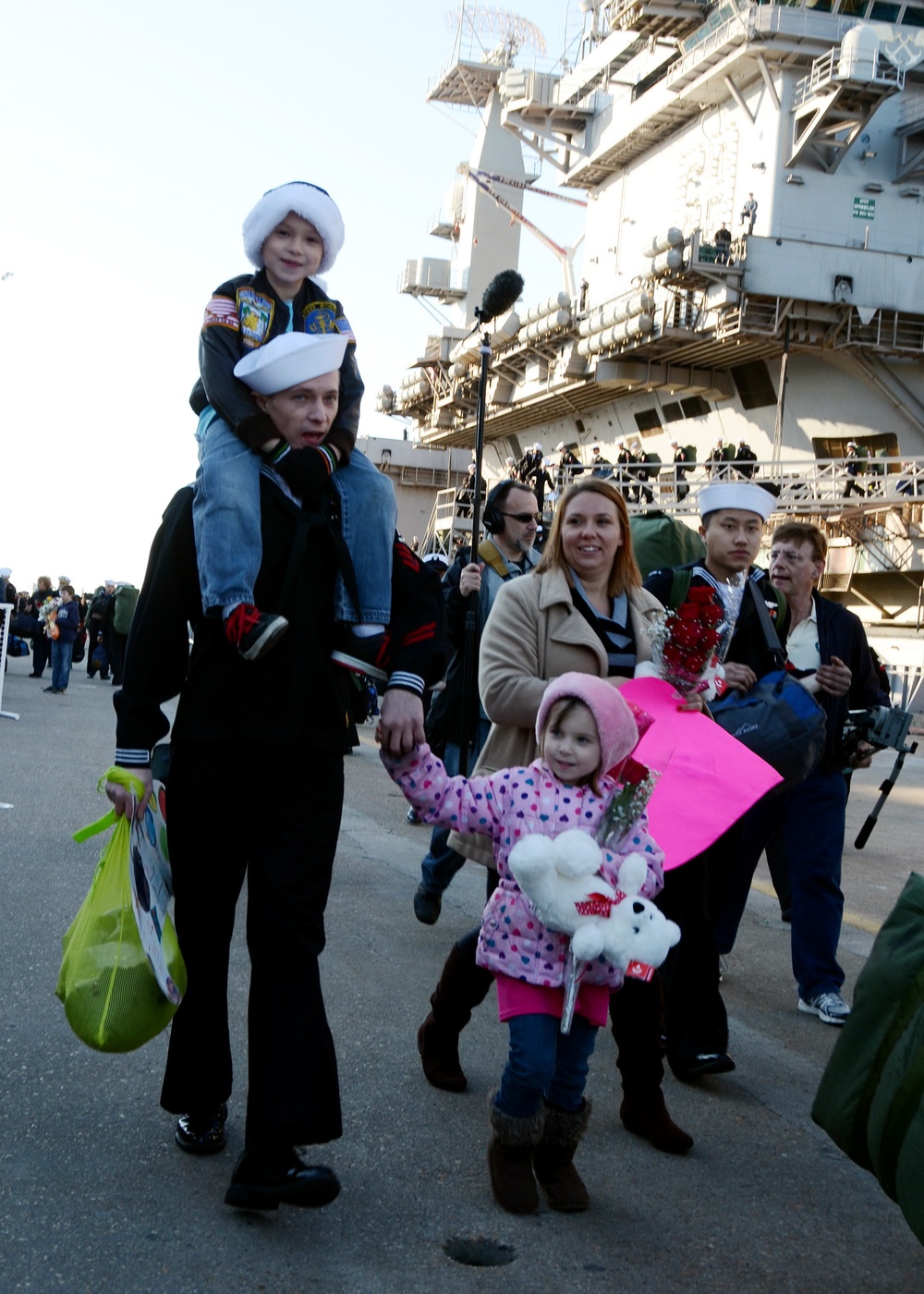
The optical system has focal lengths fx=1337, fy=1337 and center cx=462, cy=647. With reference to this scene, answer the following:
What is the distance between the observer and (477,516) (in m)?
7.23

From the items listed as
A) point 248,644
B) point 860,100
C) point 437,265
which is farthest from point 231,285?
point 437,265

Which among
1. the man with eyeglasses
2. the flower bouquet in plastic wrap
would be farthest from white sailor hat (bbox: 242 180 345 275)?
the man with eyeglasses

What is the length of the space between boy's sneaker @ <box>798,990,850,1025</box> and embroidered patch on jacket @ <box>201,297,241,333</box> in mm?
3705

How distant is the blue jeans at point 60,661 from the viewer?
74.5ft

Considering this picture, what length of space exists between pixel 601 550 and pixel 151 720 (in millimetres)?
1798

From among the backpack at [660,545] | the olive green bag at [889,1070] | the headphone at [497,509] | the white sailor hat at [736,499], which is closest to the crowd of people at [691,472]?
the headphone at [497,509]

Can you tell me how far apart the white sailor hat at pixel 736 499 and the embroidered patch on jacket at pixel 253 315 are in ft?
7.12

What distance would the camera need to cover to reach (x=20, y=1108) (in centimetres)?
384

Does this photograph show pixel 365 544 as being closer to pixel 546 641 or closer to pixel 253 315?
pixel 253 315

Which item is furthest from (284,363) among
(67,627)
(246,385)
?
(67,627)

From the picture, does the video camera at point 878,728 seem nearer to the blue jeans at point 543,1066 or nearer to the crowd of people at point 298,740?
the crowd of people at point 298,740

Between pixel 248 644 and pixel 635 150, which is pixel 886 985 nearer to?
pixel 248 644

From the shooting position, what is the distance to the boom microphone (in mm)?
7629

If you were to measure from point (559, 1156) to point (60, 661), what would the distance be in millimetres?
20568
